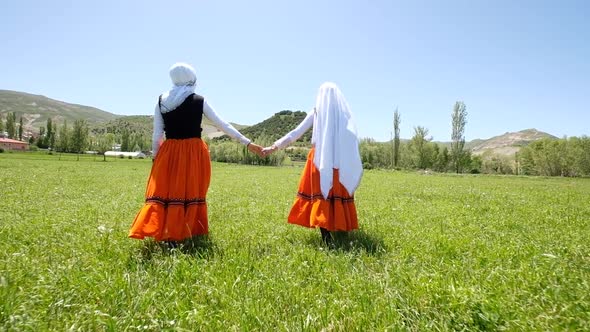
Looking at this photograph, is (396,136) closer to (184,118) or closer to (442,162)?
(442,162)

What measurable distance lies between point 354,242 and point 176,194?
3.14 metres

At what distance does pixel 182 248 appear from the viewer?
17.6 ft

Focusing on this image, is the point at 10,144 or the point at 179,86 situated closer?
the point at 179,86

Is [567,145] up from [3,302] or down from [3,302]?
up

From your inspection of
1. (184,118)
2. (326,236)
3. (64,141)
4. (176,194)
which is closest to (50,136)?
(64,141)

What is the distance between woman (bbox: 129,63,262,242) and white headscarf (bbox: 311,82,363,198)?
1.90 meters

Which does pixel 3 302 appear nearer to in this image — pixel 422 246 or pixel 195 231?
pixel 195 231

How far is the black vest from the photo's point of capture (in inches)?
224

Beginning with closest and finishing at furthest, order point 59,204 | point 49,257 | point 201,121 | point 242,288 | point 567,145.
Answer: point 242,288, point 49,257, point 201,121, point 59,204, point 567,145

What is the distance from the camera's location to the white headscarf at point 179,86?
5668 millimetres

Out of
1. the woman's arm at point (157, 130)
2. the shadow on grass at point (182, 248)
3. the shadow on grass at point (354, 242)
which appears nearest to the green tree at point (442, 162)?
the shadow on grass at point (354, 242)

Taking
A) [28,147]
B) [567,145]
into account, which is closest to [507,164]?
[567,145]

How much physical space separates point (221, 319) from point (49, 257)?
3139mm

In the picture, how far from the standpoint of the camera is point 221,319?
121 inches
